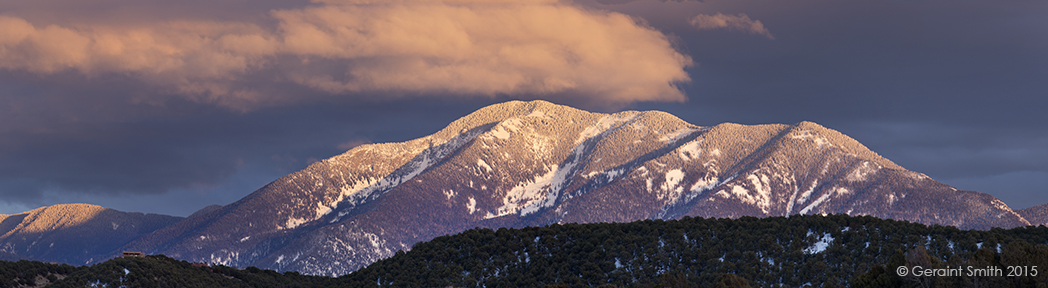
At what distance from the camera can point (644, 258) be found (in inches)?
6998

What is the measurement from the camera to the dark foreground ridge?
151000mm

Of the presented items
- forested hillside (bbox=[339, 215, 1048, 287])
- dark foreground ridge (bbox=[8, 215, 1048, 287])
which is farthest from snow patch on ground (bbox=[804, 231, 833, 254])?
dark foreground ridge (bbox=[8, 215, 1048, 287])

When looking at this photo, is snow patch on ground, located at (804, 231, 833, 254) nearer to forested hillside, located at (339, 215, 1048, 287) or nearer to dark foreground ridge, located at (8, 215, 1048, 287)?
forested hillside, located at (339, 215, 1048, 287)

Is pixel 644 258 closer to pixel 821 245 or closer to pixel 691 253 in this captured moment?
pixel 691 253

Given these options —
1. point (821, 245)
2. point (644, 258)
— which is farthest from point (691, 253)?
point (821, 245)

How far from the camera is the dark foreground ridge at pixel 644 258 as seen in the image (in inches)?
5945

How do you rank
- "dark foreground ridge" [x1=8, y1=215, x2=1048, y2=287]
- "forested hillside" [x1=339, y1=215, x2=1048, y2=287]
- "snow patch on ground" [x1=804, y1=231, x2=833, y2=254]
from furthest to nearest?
1. "snow patch on ground" [x1=804, y1=231, x2=833, y2=254]
2. "dark foreground ridge" [x1=8, y1=215, x2=1048, y2=287]
3. "forested hillside" [x1=339, y1=215, x2=1048, y2=287]

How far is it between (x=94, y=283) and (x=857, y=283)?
5088 inches

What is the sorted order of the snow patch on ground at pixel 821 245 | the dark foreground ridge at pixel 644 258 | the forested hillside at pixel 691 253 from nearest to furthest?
the forested hillside at pixel 691 253 < the dark foreground ridge at pixel 644 258 < the snow patch on ground at pixel 821 245

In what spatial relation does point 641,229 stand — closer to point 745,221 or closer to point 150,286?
point 745,221

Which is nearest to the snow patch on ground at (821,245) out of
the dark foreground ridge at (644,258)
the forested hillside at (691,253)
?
the forested hillside at (691,253)

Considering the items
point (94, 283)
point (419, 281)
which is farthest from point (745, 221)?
point (94, 283)

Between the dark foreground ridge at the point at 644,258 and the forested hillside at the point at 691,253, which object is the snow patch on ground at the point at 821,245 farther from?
the dark foreground ridge at the point at 644,258

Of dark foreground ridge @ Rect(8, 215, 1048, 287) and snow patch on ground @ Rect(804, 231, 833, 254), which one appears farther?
snow patch on ground @ Rect(804, 231, 833, 254)
